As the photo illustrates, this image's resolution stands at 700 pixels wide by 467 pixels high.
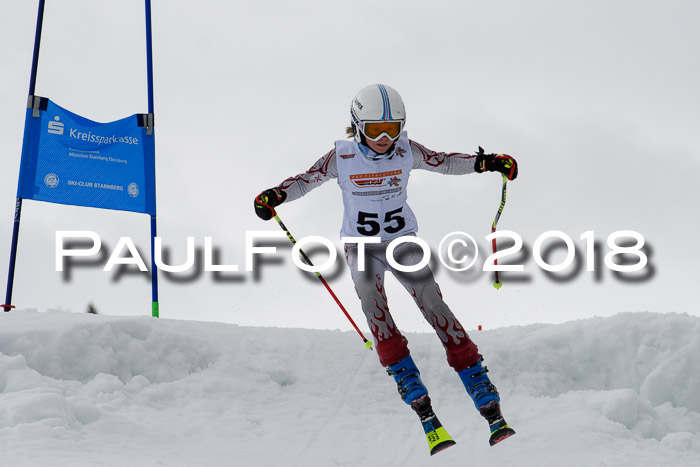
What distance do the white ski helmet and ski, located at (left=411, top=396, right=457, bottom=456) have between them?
2176 millimetres

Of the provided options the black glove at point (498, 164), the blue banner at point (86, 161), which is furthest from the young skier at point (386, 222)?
the blue banner at point (86, 161)

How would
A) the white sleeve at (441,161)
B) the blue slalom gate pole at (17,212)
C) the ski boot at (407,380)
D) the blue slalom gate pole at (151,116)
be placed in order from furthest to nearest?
1. the blue slalom gate pole at (151,116)
2. the blue slalom gate pole at (17,212)
3. the white sleeve at (441,161)
4. the ski boot at (407,380)

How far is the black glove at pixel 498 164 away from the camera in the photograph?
18.8 ft

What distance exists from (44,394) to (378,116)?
3666 mm

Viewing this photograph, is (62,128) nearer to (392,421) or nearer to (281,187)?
(281,187)

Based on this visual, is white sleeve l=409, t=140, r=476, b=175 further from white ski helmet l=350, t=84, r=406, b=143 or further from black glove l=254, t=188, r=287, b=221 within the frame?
black glove l=254, t=188, r=287, b=221

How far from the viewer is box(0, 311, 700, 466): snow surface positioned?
523 centimetres

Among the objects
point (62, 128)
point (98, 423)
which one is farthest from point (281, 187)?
point (62, 128)

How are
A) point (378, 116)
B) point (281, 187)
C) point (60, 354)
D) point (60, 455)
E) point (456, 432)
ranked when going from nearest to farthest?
point (60, 455), point (378, 116), point (281, 187), point (456, 432), point (60, 354)

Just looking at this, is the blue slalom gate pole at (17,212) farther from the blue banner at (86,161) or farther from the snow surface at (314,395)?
the snow surface at (314,395)

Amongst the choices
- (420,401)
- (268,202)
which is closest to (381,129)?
(268,202)

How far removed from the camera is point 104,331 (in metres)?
7.16

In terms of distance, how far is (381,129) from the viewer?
17.2 ft

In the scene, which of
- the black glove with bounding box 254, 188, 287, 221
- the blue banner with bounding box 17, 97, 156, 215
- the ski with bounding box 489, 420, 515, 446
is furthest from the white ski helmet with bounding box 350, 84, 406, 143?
the blue banner with bounding box 17, 97, 156, 215
